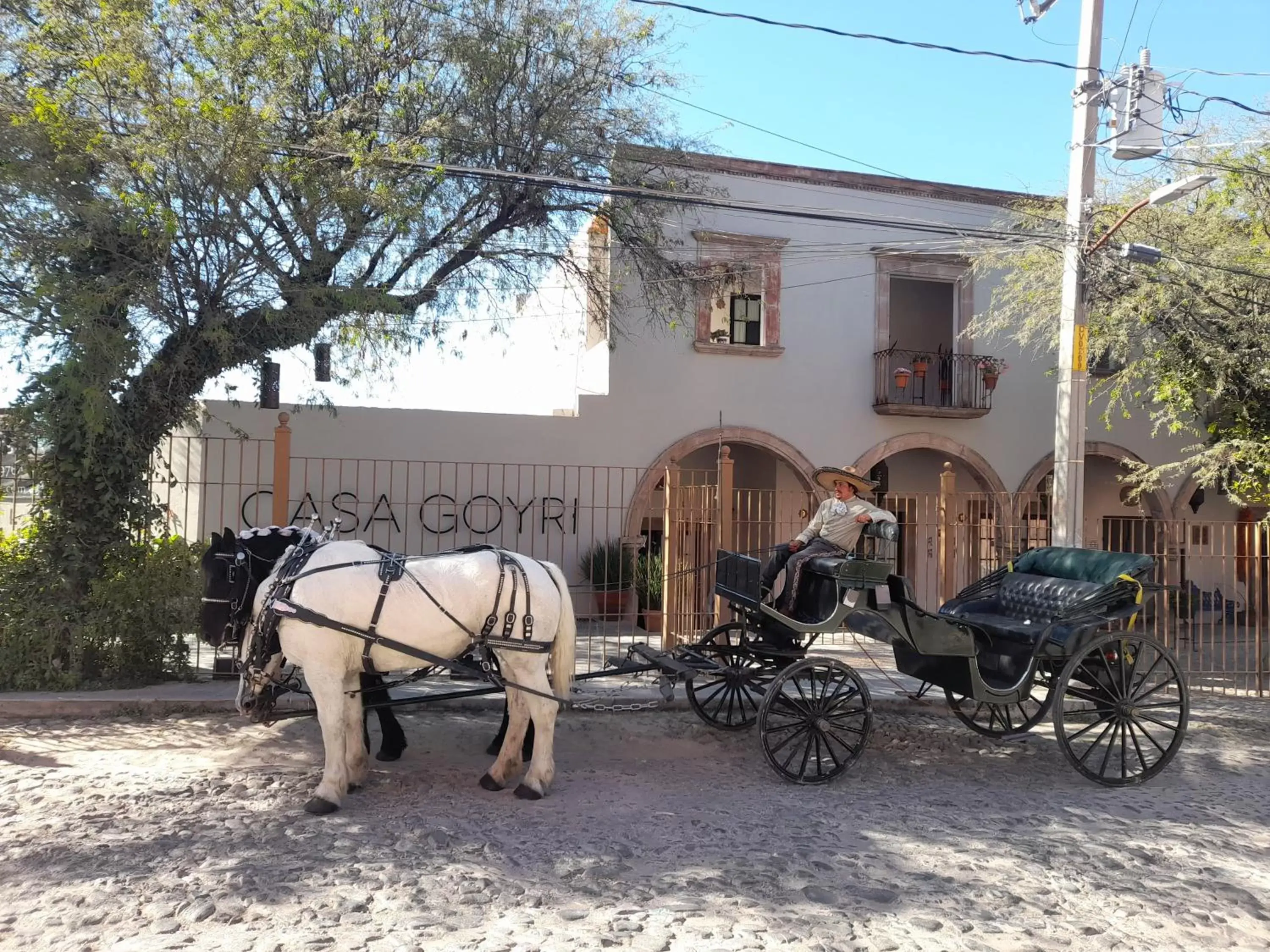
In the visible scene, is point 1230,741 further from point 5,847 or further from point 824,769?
point 5,847

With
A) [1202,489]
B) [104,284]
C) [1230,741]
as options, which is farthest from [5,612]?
[1202,489]

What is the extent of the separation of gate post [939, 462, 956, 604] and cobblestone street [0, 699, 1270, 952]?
130 inches

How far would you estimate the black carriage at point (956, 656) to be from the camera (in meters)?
5.95

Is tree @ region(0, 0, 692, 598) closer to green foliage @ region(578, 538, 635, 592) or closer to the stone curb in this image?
the stone curb

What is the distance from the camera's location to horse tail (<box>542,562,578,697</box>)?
18.7 ft

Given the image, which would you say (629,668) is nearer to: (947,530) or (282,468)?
(282,468)

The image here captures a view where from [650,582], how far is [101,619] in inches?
246

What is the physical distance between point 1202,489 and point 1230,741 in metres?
11.6

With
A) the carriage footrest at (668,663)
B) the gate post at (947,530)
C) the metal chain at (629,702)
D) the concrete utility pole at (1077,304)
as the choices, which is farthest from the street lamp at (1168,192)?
the metal chain at (629,702)

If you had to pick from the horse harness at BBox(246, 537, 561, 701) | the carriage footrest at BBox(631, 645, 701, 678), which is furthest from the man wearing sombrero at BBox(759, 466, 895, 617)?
the horse harness at BBox(246, 537, 561, 701)

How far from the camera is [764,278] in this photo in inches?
584

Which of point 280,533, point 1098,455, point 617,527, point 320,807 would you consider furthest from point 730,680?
point 1098,455

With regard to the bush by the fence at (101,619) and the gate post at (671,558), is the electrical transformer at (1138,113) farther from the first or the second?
the bush by the fence at (101,619)

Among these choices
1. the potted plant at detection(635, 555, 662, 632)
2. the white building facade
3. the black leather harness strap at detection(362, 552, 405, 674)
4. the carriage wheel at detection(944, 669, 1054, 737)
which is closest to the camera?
the black leather harness strap at detection(362, 552, 405, 674)
